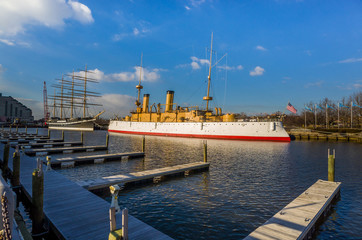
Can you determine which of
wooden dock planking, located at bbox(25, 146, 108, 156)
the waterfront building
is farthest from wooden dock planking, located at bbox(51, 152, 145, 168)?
the waterfront building

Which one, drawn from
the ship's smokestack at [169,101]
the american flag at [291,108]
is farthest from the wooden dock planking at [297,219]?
the ship's smokestack at [169,101]

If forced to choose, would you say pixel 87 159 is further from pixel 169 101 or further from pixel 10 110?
pixel 10 110

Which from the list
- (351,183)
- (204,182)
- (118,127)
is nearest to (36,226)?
(204,182)

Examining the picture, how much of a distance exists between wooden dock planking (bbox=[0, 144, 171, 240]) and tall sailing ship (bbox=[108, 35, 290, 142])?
3559 cm

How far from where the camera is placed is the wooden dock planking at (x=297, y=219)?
536 centimetres

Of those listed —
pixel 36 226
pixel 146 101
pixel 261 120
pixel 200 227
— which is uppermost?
pixel 146 101

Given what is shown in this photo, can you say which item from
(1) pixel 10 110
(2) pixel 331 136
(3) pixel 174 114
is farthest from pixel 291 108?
(1) pixel 10 110

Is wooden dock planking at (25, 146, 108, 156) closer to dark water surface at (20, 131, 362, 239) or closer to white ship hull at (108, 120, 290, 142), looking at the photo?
dark water surface at (20, 131, 362, 239)

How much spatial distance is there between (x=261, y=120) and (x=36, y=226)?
39.6 metres

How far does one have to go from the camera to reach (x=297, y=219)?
20.5ft

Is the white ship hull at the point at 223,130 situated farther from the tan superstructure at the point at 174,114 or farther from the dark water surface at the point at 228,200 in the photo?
the dark water surface at the point at 228,200

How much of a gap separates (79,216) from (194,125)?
133 feet

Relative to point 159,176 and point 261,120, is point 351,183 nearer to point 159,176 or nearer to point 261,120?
point 159,176

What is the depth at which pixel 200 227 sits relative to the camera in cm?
698
